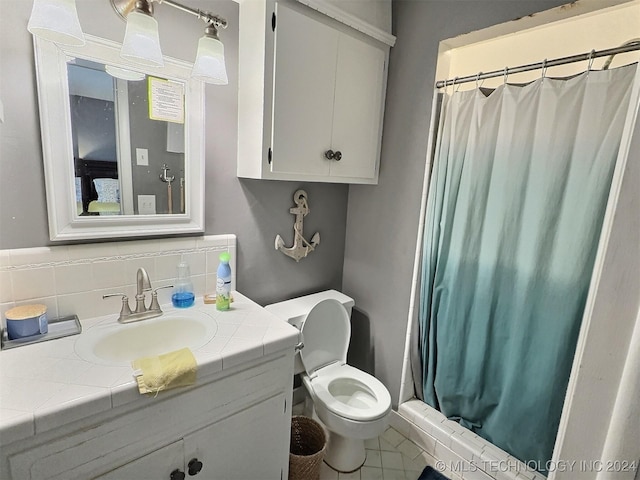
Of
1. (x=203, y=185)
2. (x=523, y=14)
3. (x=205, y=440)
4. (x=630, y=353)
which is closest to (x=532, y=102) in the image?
(x=523, y=14)

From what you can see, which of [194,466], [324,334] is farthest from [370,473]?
[194,466]

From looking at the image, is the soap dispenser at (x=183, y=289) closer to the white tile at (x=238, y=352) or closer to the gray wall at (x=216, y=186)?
the gray wall at (x=216, y=186)

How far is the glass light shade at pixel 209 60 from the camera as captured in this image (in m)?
1.21

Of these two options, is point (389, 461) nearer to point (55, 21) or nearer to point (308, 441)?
point (308, 441)

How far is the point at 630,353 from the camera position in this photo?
852 mm

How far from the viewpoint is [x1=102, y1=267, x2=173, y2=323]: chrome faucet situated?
122cm

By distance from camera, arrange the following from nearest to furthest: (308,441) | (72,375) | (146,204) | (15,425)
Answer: (15,425), (72,375), (146,204), (308,441)

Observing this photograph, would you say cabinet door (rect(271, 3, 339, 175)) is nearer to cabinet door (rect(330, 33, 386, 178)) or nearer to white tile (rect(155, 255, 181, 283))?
cabinet door (rect(330, 33, 386, 178))

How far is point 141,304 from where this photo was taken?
1270 millimetres

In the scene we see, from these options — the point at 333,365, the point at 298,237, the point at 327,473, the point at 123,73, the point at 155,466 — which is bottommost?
the point at 327,473

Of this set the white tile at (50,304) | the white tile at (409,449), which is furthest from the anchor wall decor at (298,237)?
the white tile at (409,449)

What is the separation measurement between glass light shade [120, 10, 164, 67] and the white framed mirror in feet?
0.56

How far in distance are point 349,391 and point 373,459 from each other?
340 millimetres

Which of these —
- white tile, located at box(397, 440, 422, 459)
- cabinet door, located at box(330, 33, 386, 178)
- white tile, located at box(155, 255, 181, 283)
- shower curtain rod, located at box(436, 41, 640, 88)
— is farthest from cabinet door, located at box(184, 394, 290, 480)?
shower curtain rod, located at box(436, 41, 640, 88)
